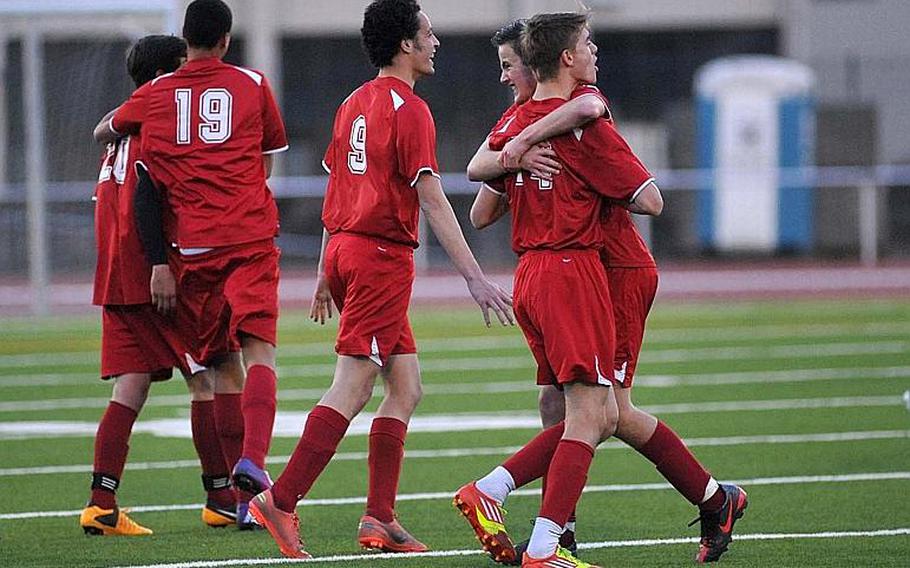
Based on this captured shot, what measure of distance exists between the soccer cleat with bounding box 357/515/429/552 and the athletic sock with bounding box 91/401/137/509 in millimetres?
1174

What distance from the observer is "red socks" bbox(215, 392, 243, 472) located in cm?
696

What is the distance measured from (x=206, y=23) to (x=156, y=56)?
452mm

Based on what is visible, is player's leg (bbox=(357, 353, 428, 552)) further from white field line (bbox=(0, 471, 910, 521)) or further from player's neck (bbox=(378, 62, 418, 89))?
white field line (bbox=(0, 471, 910, 521))

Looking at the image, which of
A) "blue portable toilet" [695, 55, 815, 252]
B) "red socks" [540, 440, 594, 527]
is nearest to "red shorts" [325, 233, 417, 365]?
"red socks" [540, 440, 594, 527]

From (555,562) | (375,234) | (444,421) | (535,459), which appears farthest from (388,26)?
(444,421)

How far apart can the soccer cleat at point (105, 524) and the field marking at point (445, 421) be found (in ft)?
10.2

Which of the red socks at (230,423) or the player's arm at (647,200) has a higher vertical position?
the player's arm at (647,200)

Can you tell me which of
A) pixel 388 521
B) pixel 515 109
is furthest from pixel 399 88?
pixel 388 521

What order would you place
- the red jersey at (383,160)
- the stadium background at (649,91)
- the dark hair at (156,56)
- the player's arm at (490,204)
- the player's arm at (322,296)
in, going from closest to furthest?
the player's arm at (490,204) → the red jersey at (383,160) → the player's arm at (322,296) → the dark hair at (156,56) → the stadium background at (649,91)

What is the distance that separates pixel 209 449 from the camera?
23.3ft

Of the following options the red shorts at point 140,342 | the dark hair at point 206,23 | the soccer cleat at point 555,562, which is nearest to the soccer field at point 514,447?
the soccer cleat at point 555,562

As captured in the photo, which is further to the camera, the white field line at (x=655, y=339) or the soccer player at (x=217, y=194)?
the white field line at (x=655, y=339)

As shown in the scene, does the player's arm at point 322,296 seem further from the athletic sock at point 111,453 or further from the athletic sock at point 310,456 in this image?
the athletic sock at point 111,453

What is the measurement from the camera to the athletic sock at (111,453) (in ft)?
22.5
